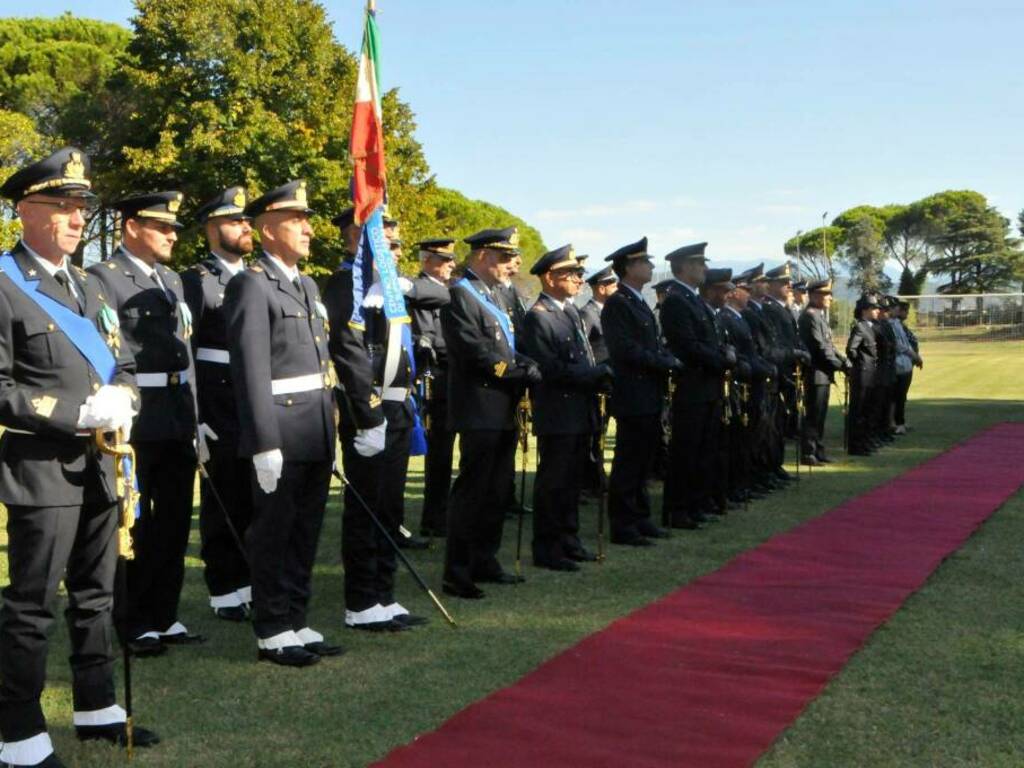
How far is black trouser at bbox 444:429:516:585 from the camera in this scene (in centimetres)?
686

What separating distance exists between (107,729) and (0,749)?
40cm

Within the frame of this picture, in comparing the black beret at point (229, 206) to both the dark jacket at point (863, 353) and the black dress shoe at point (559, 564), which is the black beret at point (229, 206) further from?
the dark jacket at point (863, 353)

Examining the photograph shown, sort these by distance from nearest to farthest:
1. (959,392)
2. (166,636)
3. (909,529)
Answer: (166,636) < (909,529) < (959,392)

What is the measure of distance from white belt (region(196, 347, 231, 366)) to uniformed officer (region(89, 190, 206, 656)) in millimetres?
438

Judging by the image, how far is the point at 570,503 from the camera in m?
7.85

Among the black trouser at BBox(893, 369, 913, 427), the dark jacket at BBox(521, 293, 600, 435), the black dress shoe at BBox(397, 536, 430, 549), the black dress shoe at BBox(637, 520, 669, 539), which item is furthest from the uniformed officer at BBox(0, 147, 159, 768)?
the black trouser at BBox(893, 369, 913, 427)

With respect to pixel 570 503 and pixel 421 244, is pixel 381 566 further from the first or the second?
pixel 421 244

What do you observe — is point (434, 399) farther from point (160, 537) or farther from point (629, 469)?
point (160, 537)

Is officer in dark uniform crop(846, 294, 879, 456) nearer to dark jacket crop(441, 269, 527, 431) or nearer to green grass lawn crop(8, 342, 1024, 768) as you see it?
green grass lawn crop(8, 342, 1024, 768)

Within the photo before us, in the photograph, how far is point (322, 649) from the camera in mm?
5613

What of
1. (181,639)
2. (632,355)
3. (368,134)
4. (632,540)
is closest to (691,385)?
(632,355)

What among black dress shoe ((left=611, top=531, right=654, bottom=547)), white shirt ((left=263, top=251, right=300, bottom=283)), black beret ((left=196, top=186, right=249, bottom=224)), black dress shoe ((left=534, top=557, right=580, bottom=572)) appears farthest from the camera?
black dress shoe ((left=611, top=531, right=654, bottom=547))

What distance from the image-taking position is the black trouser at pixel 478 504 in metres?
6.86

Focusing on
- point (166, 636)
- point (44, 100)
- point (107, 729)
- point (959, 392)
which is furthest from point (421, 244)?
point (44, 100)
